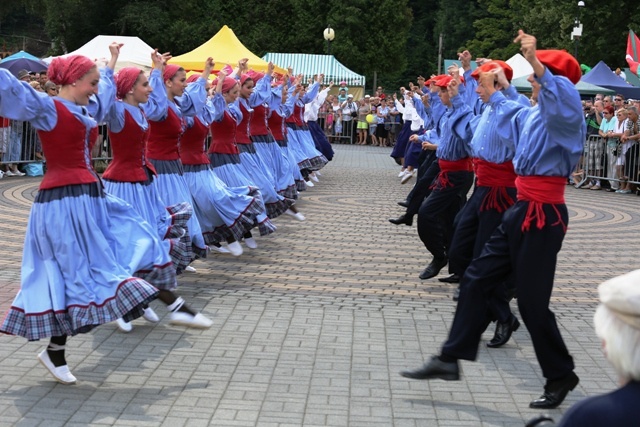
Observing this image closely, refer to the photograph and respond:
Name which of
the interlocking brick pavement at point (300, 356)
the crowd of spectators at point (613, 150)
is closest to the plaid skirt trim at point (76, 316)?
the interlocking brick pavement at point (300, 356)

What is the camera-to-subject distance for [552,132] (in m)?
5.49

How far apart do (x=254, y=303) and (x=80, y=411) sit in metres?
2.98

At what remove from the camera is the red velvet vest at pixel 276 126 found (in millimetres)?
15570

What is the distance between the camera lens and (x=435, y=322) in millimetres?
7746

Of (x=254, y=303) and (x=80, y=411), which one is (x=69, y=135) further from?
(x=254, y=303)

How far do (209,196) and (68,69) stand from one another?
402cm

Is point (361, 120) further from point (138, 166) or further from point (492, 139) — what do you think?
point (492, 139)

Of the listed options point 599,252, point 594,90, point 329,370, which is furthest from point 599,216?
point 594,90

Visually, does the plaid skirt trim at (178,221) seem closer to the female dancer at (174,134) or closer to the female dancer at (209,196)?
the female dancer at (174,134)

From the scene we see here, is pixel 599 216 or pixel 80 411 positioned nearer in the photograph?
pixel 80 411

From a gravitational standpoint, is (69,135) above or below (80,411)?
above

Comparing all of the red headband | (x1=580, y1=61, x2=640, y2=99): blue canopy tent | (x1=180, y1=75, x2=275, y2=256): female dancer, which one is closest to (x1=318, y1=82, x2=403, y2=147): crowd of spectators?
(x1=580, y1=61, x2=640, y2=99): blue canopy tent

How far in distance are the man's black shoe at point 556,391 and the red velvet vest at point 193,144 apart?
5.05 m

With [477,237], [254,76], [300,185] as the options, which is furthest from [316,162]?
[477,237]
